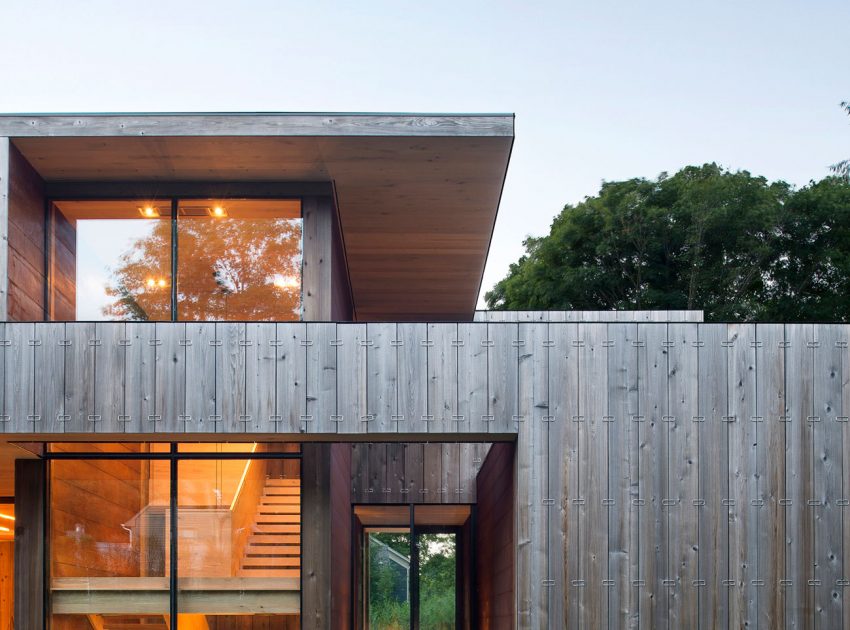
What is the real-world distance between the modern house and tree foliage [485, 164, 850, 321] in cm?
1688

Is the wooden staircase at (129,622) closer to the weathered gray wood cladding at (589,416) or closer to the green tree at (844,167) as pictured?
the weathered gray wood cladding at (589,416)

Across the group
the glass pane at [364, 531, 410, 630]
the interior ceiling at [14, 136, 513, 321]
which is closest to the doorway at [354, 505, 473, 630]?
the glass pane at [364, 531, 410, 630]

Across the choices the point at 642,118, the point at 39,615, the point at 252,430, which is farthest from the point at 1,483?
the point at 642,118

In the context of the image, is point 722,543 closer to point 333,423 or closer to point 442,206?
point 333,423

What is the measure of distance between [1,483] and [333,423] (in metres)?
4.25

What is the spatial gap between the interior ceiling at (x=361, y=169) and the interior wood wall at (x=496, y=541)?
257 cm

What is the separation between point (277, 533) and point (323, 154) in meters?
3.44

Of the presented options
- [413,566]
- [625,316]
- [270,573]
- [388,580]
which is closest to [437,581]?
[413,566]

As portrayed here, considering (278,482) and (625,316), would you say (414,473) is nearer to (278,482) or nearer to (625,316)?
(625,316)

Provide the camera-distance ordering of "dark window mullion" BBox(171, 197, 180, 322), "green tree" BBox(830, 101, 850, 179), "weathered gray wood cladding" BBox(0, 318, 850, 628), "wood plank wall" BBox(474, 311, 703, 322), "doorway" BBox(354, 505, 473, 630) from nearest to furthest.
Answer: "weathered gray wood cladding" BBox(0, 318, 850, 628), "dark window mullion" BBox(171, 197, 180, 322), "doorway" BBox(354, 505, 473, 630), "wood plank wall" BBox(474, 311, 703, 322), "green tree" BBox(830, 101, 850, 179)

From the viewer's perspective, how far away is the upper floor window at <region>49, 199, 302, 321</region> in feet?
31.4

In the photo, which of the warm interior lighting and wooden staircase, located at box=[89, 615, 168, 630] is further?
the warm interior lighting

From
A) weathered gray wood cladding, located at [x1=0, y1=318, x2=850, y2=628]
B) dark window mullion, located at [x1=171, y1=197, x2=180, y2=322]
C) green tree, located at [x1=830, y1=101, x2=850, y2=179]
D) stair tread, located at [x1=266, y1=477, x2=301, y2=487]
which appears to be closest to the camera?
weathered gray wood cladding, located at [x1=0, y1=318, x2=850, y2=628]

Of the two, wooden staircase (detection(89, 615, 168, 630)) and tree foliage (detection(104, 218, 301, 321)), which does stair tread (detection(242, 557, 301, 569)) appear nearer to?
wooden staircase (detection(89, 615, 168, 630))
